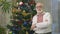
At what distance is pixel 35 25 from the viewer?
10.1 feet

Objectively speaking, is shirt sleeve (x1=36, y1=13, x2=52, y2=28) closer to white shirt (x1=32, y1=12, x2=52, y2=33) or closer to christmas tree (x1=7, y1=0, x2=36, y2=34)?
white shirt (x1=32, y1=12, x2=52, y2=33)

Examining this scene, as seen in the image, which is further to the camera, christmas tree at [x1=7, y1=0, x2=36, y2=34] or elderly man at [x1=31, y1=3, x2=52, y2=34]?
christmas tree at [x1=7, y1=0, x2=36, y2=34]

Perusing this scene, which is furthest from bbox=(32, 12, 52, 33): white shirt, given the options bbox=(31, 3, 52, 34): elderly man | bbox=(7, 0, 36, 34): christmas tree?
bbox=(7, 0, 36, 34): christmas tree

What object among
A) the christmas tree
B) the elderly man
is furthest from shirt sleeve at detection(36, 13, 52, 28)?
the christmas tree

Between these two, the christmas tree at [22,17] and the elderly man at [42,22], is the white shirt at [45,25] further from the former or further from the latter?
the christmas tree at [22,17]

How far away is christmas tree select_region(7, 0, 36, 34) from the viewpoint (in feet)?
11.2

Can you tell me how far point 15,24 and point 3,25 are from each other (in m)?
1.62

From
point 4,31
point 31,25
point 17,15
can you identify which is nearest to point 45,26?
point 31,25

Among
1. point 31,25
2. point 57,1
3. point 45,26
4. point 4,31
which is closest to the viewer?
point 57,1

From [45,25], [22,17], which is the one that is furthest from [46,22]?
[22,17]

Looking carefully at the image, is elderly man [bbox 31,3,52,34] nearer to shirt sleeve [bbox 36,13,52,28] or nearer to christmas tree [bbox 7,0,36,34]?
shirt sleeve [bbox 36,13,52,28]

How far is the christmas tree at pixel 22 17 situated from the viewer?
3412 millimetres

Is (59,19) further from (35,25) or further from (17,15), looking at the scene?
(17,15)

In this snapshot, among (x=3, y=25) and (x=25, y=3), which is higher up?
(x=25, y=3)
